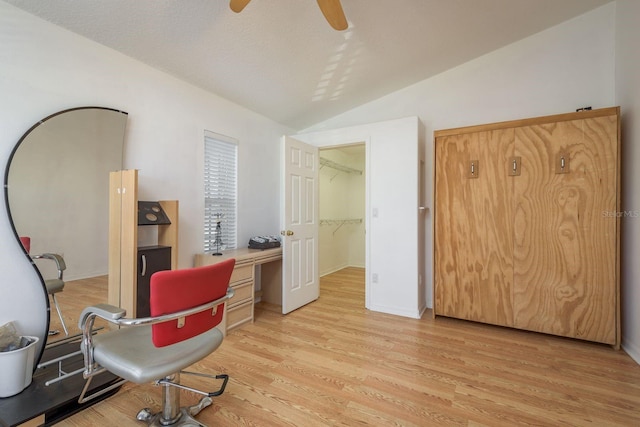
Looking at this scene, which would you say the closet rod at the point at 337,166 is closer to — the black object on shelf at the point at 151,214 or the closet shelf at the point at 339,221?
the closet shelf at the point at 339,221

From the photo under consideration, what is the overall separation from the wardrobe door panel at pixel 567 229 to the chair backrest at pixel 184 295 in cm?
286

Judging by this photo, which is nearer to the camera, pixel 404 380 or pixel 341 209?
pixel 404 380

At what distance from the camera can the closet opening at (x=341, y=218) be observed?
5.21m

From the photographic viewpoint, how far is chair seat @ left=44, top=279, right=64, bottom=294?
1.90 meters

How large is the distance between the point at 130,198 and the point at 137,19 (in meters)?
1.27

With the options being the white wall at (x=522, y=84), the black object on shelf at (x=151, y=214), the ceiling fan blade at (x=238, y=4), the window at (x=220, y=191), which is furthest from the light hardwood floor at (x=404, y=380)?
the ceiling fan blade at (x=238, y=4)

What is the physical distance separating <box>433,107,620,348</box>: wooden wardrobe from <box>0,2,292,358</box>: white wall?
91.7 inches

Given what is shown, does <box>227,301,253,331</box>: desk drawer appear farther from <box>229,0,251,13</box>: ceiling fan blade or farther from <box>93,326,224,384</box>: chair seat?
<box>229,0,251,13</box>: ceiling fan blade

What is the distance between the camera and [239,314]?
2.90 m

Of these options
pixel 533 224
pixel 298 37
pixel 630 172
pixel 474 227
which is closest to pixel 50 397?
pixel 298 37

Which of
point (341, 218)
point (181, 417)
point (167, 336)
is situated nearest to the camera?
point (167, 336)

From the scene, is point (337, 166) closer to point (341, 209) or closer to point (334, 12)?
point (341, 209)

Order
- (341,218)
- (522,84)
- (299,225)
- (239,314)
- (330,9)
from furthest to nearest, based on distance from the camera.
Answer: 1. (341,218)
2. (299,225)
3. (522,84)
4. (239,314)
5. (330,9)

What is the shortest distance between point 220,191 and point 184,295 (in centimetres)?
212
